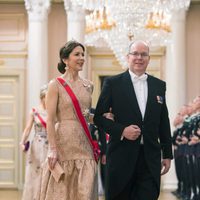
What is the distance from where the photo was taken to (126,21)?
35.3ft

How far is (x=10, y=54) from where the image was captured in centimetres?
1570

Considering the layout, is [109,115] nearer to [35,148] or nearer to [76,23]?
[35,148]

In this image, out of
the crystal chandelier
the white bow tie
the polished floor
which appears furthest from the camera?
the polished floor

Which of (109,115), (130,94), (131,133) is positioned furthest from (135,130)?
(109,115)

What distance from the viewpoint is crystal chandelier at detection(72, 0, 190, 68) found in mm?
10461

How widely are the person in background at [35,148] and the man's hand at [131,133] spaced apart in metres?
4.66

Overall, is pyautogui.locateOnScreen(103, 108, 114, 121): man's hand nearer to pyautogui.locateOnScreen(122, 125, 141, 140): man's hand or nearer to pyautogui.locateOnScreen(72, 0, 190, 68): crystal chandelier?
pyautogui.locateOnScreen(122, 125, 141, 140): man's hand

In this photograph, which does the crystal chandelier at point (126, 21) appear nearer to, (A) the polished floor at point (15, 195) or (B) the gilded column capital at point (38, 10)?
(B) the gilded column capital at point (38, 10)

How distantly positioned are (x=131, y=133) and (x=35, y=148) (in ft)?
16.8

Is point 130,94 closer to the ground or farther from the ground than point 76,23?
closer to the ground

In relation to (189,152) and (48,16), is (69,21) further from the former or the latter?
(189,152)

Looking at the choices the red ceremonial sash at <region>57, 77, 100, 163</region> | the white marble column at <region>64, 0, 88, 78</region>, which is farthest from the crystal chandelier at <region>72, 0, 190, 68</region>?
the red ceremonial sash at <region>57, 77, 100, 163</region>

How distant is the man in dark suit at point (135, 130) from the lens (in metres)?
5.56

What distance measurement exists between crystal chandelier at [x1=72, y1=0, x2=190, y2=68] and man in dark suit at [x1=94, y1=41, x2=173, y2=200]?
4.70m
